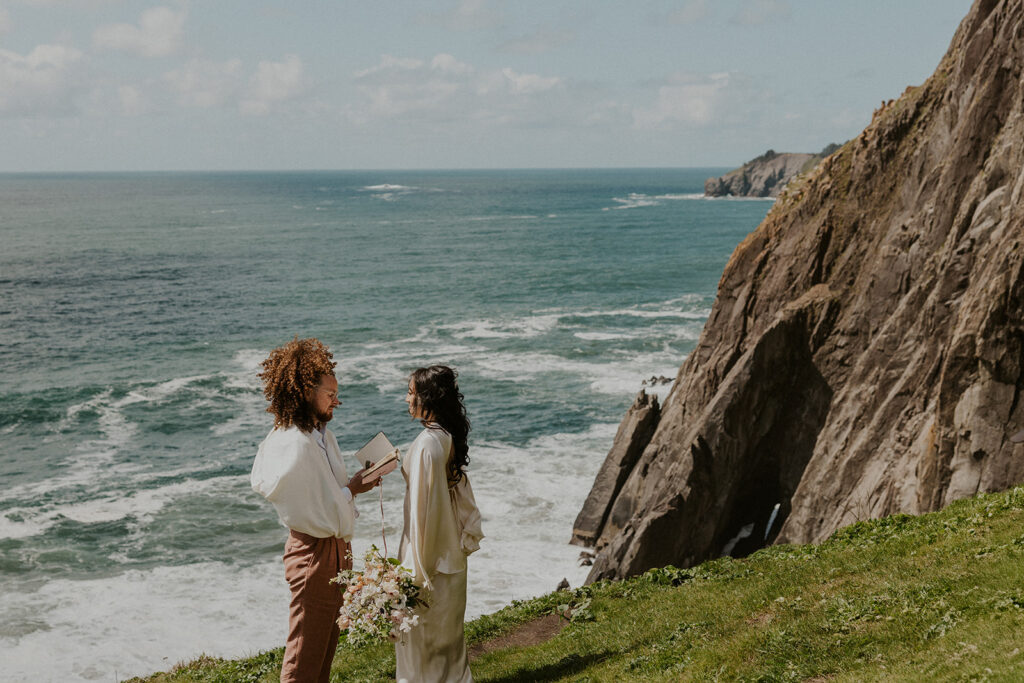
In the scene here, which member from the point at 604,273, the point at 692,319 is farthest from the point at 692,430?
the point at 604,273

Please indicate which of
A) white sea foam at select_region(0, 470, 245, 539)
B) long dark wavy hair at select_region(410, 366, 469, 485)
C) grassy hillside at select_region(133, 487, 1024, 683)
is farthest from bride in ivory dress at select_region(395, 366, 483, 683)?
white sea foam at select_region(0, 470, 245, 539)

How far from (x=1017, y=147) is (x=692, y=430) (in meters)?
10.1

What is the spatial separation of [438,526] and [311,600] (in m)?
1.29

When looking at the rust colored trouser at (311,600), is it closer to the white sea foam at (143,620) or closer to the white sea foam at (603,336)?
the white sea foam at (143,620)

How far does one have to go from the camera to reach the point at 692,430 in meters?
23.5

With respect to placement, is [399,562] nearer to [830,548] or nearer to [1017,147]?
[830,548]

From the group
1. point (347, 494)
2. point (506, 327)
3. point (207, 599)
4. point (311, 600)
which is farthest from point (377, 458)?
point (506, 327)

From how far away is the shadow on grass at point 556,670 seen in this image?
9.84 meters

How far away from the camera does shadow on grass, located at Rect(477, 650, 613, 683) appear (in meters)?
9.84

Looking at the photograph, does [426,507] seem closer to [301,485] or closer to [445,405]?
[445,405]

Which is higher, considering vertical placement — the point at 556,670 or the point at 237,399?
the point at 556,670

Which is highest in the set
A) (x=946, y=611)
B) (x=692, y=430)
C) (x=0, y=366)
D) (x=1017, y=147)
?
(x=1017, y=147)

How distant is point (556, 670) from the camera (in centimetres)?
1003

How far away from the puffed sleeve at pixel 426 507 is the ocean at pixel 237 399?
14086 mm
